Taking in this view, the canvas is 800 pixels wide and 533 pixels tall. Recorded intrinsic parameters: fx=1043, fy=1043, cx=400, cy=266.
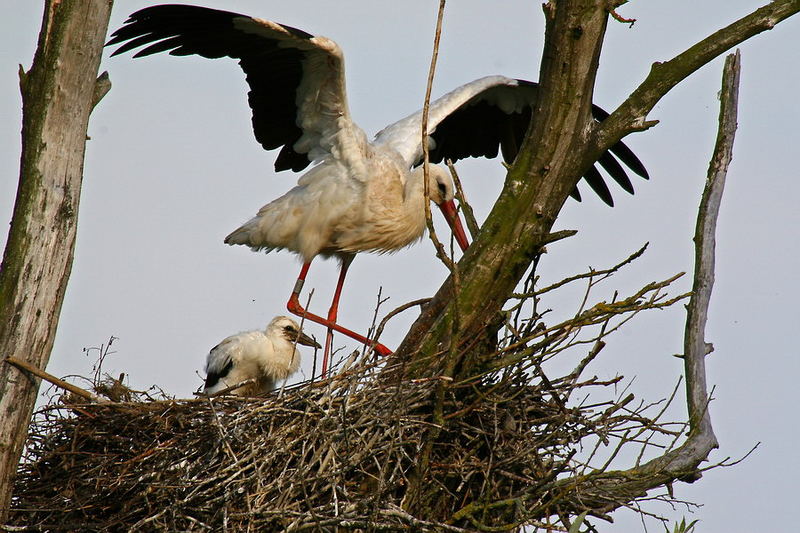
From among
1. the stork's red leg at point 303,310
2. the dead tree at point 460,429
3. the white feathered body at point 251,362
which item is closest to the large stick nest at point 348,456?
the dead tree at point 460,429

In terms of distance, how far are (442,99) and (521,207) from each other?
2.85m

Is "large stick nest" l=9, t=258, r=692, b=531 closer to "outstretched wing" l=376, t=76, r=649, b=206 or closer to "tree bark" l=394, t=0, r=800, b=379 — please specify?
"tree bark" l=394, t=0, r=800, b=379

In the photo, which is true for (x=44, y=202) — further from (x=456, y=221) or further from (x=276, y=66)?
(x=456, y=221)

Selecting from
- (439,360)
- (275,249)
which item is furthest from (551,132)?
(275,249)

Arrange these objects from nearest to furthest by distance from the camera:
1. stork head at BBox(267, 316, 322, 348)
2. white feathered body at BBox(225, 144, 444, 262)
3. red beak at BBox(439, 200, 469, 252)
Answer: stork head at BBox(267, 316, 322, 348), white feathered body at BBox(225, 144, 444, 262), red beak at BBox(439, 200, 469, 252)

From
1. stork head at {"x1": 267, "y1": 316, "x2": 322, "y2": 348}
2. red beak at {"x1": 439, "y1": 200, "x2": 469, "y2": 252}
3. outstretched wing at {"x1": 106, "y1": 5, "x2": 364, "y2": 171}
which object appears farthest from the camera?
red beak at {"x1": 439, "y1": 200, "x2": 469, "y2": 252}

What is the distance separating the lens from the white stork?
21.4ft

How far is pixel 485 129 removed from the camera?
822 centimetres

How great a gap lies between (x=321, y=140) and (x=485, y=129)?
1.73 meters

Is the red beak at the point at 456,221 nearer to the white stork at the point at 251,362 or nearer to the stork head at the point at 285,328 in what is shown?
the stork head at the point at 285,328

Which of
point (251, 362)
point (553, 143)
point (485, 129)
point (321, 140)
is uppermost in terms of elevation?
point (485, 129)

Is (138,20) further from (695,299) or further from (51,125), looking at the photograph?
(695,299)

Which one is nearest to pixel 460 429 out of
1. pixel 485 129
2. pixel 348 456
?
pixel 348 456

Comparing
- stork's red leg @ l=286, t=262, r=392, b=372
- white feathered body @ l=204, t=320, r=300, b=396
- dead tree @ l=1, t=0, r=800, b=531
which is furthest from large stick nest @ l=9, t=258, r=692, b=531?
stork's red leg @ l=286, t=262, r=392, b=372
